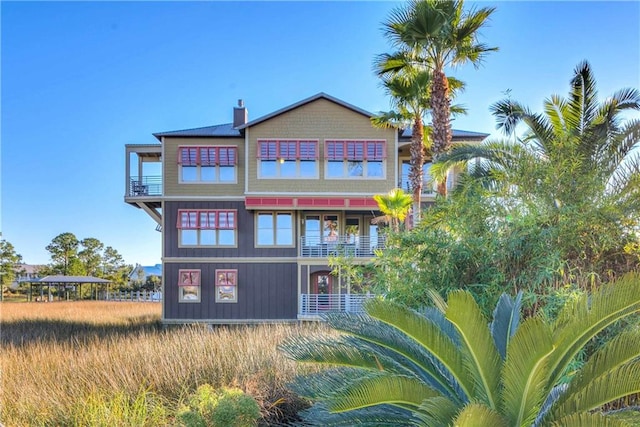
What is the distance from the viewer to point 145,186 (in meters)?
20.0

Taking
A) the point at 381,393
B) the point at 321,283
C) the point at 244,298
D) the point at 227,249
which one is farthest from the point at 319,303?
the point at 381,393

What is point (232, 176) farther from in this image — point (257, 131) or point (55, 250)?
point (55, 250)

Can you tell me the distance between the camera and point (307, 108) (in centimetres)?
1950

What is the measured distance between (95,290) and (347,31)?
144ft

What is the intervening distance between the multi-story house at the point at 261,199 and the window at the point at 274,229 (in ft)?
0.16

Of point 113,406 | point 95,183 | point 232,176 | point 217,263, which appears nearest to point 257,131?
point 232,176

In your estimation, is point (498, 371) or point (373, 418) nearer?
point (498, 371)

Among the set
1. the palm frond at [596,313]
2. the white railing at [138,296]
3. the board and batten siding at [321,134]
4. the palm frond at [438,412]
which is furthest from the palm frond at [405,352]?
the white railing at [138,296]

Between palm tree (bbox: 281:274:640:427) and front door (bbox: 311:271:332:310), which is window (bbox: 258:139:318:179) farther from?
palm tree (bbox: 281:274:640:427)

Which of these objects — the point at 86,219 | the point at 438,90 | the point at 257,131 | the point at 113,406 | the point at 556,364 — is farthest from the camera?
the point at 86,219

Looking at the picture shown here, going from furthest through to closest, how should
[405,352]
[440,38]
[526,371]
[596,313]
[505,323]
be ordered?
1. [440,38]
2. [505,323]
3. [405,352]
4. [596,313]
5. [526,371]

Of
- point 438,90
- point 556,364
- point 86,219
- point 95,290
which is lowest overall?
point 95,290

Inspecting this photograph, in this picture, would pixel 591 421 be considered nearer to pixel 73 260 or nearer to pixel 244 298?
pixel 244 298

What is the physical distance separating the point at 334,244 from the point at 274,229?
293 cm
